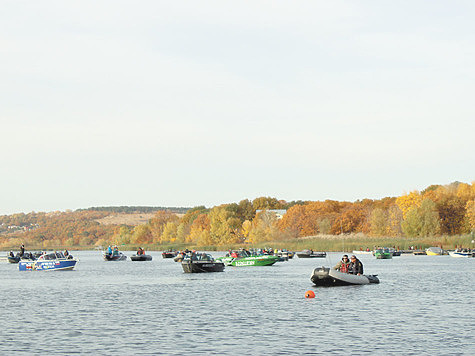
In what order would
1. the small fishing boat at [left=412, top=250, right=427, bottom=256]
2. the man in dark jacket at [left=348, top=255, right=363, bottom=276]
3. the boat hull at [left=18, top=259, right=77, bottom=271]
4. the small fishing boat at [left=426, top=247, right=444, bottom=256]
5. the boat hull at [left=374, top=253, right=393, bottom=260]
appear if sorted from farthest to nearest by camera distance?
the small fishing boat at [left=412, top=250, right=427, bottom=256] → the small fishing boat at [left=426, top=247, right=444, bottom=256] → the boat hull at [left=374, top=253, right=393, bottom=260] → the boat hull at [left=18, top=259, right=77, bottom=271] → the man in dark jacket at [left=348, top=255, right=363, bottom=276]

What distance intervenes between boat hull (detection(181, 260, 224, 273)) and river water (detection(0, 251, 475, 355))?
2242cm

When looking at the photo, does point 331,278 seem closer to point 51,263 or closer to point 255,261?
point 255,261

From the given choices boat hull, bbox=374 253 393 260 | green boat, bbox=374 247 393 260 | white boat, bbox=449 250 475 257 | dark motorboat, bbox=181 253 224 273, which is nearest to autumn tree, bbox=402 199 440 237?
green boat, bbox=374 247 393 260

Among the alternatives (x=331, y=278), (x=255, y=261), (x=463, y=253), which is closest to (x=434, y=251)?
(x=463, y=253)

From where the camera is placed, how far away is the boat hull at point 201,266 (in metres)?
102

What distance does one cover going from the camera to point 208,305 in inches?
2249

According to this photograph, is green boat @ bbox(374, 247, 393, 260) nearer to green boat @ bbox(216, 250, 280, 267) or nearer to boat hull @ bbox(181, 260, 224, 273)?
green boat @ bbox(216, 250, 280, 267)

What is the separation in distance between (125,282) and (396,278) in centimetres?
3402

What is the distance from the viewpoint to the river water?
36188 mm

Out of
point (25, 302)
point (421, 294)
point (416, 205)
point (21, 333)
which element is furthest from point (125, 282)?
point (416, 205)

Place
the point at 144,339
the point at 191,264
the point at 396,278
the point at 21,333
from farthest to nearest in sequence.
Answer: the point at 191,264
the point at 396,278
the point at 21,333
the point at 144,339

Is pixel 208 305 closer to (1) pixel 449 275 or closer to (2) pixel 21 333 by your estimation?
(2) pixel 21 333

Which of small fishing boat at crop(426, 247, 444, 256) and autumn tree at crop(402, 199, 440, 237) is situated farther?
autumn tree at crop(402, 199, 440, 237)

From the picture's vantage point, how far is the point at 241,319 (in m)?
47.6
